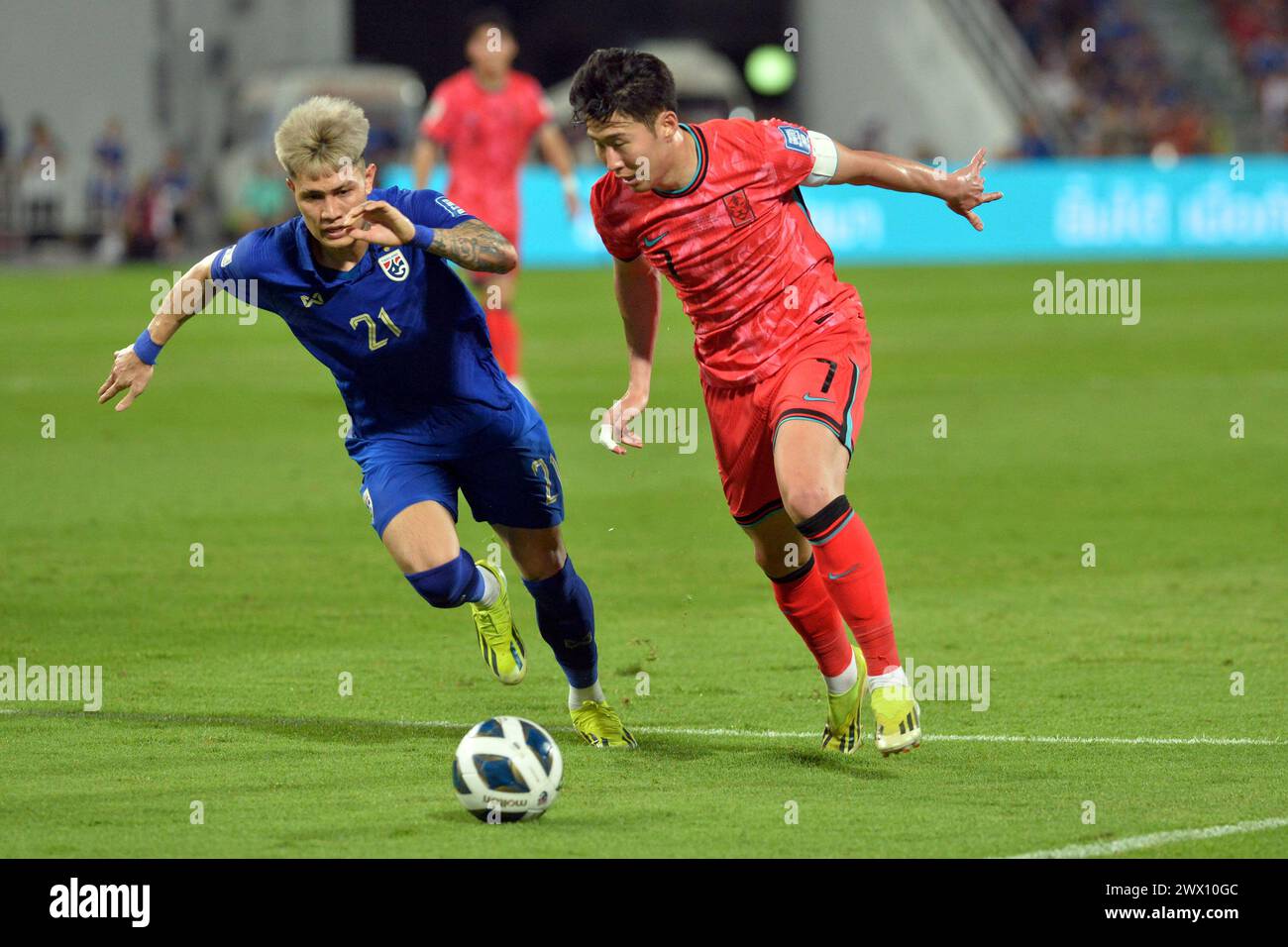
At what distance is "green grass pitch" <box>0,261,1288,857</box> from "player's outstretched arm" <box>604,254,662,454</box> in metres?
1.04

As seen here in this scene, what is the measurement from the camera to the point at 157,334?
6719 millimetres

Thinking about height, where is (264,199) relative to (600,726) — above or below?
above

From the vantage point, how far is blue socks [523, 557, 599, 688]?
693 centimetres

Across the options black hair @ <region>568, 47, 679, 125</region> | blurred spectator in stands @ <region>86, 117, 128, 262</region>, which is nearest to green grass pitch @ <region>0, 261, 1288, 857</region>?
black hair @ <region>568, 47, 679, 125</region>

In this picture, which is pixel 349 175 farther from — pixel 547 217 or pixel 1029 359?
pixel 547 217

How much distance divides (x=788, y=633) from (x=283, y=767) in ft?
9.89

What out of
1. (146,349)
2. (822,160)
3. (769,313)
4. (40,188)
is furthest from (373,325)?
(40,188)

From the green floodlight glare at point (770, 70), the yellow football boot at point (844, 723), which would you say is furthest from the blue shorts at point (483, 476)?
the green floodlight glare at point (770, 70)

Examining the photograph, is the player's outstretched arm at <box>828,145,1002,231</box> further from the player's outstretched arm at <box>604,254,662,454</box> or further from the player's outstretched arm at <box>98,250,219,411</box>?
the player's outstretched arm at <box>98,250,219,411</box>

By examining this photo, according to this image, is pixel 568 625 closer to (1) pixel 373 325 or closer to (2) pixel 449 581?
(2) pixel 449 581

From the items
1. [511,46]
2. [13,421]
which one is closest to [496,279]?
[511,46]

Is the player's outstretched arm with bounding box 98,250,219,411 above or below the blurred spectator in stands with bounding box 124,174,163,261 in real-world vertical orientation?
below

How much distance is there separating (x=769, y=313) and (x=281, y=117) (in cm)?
2881

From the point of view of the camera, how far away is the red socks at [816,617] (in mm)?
6789
